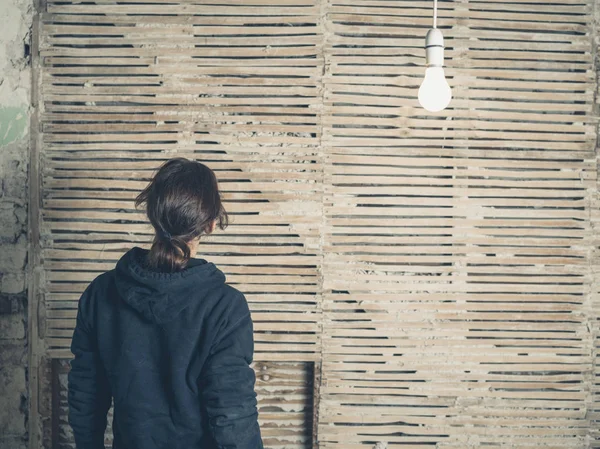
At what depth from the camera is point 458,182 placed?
238cm

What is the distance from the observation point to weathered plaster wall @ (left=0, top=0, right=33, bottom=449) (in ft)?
7.73

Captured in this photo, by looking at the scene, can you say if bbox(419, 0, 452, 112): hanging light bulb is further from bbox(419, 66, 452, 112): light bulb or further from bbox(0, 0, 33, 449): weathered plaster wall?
bbox(0, 0, 33, 449): weathered plaster wall

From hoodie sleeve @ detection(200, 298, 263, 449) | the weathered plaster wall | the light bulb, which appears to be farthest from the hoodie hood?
the weathered plaster wall

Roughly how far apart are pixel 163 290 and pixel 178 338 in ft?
0.43

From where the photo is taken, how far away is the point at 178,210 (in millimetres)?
1292

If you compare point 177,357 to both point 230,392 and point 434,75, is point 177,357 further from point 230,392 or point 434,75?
point 434,75

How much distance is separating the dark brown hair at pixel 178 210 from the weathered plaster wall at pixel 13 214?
55.0 inches

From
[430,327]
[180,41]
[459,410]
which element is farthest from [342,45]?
[459,410]

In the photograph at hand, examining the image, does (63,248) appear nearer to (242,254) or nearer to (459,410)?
(242,254)

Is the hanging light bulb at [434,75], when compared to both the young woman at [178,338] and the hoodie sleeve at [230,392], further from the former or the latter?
the hoodie sleeve at [230,392]

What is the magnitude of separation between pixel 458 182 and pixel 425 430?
1224 mm

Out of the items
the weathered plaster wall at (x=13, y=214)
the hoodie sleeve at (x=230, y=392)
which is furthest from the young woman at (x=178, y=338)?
the weathered plaster wall at (x=13, y=214)

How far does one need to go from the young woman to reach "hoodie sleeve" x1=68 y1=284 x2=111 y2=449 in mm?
50

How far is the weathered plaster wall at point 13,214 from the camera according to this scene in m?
2.36
